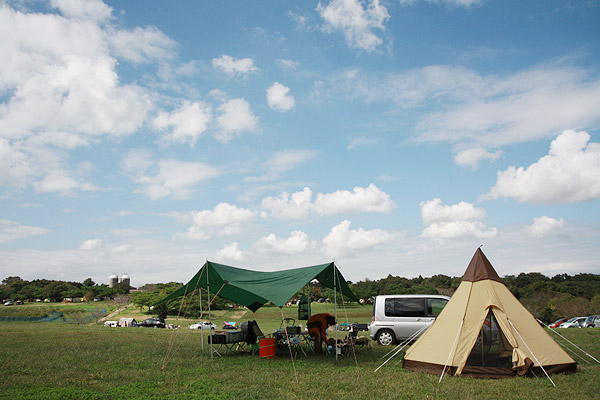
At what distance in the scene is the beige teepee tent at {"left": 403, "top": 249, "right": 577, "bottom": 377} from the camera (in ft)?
25.5

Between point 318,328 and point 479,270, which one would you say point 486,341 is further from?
point 318,328

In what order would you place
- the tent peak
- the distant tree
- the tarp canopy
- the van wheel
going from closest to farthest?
1. the tent peak
2. the tarp canopy
3. the van wheel
4. the distant tree

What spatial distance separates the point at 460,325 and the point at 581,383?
2.07m

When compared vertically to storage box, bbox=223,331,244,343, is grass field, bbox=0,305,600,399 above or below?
below

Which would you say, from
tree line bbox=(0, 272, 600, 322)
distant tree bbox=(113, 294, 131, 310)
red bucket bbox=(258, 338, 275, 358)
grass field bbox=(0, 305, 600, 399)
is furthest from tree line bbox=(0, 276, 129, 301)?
red bucket bbox=(258, 338, 275, 358)

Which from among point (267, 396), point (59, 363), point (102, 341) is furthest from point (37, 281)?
point (267, 396)

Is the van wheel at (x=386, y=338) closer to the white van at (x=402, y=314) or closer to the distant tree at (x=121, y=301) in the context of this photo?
the white van at (x=402, y=314)

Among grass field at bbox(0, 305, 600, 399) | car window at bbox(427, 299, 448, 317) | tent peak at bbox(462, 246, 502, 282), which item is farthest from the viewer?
car window at bbox(427, 299, 448, 317)

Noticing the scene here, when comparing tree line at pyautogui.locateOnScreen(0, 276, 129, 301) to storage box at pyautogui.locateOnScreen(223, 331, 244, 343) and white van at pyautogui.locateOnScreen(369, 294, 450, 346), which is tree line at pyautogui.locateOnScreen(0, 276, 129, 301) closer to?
storage box at pyautogui.locateOnScreen(223, 331, 244, 343)

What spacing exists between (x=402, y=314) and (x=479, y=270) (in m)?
4.27

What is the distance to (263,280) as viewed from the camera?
1134 centimetres

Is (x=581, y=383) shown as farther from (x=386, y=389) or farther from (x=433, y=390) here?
(x=386, y=389)

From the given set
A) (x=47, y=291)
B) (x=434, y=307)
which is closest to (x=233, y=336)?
(x=434, y=307)

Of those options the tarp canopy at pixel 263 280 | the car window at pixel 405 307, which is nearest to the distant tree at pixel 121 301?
the tarp canopy at pixel 263 280
